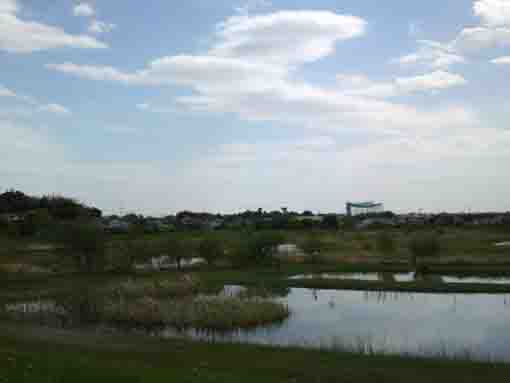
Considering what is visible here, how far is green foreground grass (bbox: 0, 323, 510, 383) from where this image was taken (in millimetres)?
14688

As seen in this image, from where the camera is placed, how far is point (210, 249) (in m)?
64.0

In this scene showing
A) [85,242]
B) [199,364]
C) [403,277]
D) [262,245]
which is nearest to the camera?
[199,364]

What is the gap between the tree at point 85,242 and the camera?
184ft

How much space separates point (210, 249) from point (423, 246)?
25726 millimetres

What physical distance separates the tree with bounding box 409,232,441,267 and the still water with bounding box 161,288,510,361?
64.6 ft

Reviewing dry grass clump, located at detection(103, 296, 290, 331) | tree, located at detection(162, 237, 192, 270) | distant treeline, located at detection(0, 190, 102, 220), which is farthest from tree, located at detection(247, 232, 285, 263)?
distant treeline, located at detection(0, 190, 102, 220)

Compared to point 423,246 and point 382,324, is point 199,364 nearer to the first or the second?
point 382,324

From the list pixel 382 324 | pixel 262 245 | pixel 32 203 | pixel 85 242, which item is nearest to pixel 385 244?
pixel 262 245

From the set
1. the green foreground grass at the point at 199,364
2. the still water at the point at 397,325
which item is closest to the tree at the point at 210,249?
the still water at the point at 397,325

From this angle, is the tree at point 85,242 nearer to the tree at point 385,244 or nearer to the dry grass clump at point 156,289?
the dry grass clump at point 156,289

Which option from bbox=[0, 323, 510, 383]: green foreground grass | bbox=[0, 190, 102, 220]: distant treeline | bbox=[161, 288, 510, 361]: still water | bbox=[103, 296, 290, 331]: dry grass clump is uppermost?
bbox=[0, 190, 102, 220]: distant treeline

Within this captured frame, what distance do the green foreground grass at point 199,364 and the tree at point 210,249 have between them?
138 ft

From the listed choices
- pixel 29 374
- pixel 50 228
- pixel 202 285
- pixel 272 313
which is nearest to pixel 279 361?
pixel 29 374

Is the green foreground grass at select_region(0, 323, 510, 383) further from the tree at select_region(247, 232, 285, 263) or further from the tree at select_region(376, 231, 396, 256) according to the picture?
the tree at select_region(376, 231, 396, 256)
